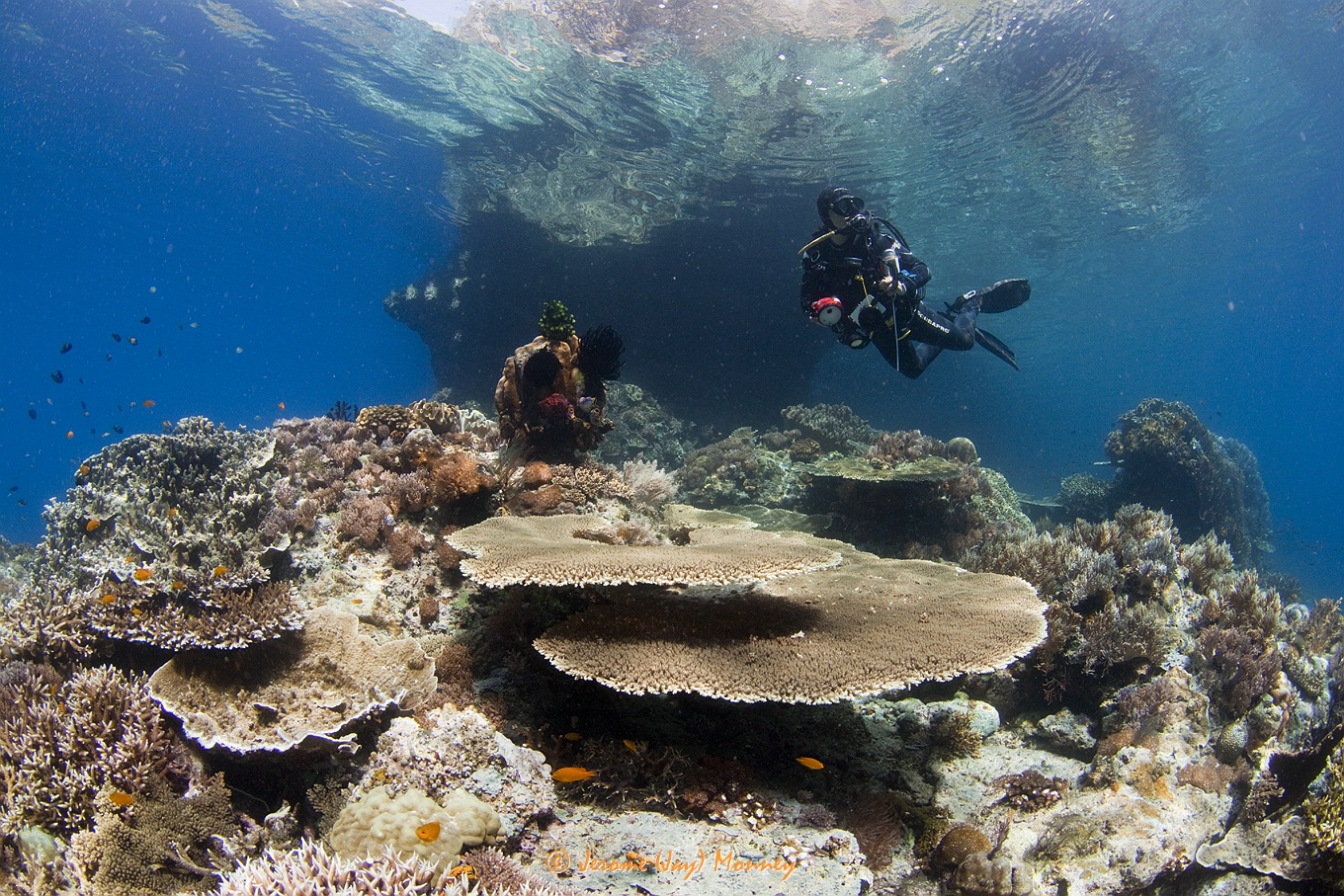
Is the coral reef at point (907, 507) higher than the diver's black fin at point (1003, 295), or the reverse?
the diver's black fin at point (1003, 295)

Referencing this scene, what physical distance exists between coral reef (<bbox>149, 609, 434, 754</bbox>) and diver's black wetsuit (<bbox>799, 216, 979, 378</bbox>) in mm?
7233

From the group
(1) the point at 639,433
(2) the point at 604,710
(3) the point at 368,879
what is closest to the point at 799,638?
(2) the point at 604,710

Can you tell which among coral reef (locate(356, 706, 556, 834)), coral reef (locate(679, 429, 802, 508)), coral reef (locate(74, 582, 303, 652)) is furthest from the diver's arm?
coral reef (locate(74, 582, 303, 652))

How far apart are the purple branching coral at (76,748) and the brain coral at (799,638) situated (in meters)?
2.43

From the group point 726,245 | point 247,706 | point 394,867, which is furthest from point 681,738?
point 726,245

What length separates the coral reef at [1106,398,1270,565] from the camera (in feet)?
53.4

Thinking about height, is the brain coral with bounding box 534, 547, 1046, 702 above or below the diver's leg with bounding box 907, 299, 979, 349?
below

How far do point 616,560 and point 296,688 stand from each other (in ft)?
8.15

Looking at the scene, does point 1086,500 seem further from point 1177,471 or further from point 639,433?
point 639,433

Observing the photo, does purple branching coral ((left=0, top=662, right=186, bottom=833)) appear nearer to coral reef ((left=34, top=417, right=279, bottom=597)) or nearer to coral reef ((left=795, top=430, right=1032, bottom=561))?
coral reef ((left=34, top=417, right=279, bottom=597))

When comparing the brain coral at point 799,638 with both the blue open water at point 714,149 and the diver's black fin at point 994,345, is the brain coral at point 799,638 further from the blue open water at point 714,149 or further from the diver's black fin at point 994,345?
the blue open water at point 714,149

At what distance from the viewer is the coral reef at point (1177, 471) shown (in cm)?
1627

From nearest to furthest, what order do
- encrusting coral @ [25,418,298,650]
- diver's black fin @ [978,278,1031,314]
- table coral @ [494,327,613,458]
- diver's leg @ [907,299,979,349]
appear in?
encrusting coral @ [25,418,298,650], table coral @ [494,327,613,458], diver's leg @ [907,299,979,349], diver's black fin @ [978,278,1031,314]

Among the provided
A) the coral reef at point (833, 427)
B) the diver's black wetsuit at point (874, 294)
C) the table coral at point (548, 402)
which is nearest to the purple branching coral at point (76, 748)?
the table coral at point (548, 402)
